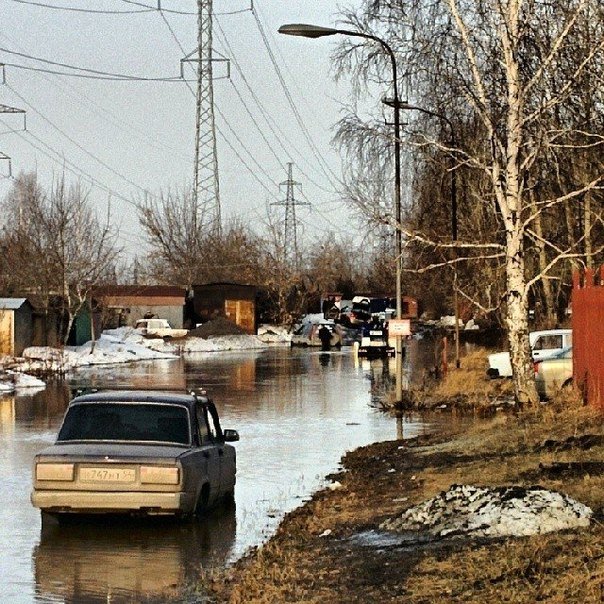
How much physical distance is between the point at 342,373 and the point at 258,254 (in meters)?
72.6

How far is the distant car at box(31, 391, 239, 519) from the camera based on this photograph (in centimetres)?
1284

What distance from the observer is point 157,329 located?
3457 inches

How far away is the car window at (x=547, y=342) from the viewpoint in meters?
33.7

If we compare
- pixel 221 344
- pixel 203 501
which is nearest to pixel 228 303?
pixel 221 344

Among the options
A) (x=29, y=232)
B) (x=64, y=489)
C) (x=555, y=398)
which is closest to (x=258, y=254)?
(x=29, y=232)

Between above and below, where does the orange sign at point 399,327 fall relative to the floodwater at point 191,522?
above

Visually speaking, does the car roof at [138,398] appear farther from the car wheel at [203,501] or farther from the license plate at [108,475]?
the license plate at [108,475]

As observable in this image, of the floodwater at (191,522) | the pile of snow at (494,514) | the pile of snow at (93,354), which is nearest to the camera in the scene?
the pile of snow at (494,514)

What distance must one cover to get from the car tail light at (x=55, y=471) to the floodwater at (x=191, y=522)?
22.3 inches

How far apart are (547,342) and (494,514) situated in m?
24.3

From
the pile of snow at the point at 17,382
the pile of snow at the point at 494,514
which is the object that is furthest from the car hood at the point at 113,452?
the pile of snow at the point at 17,382

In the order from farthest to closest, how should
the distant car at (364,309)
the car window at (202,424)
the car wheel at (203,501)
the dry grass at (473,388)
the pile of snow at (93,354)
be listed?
the distant car at (364,309) → the pile of snow at (93,354) → the dry grass at (473,388) → the car window at (202,424) → the car wheel at (203,501)

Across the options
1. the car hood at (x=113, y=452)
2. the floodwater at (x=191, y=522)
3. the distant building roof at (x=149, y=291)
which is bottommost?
the floodwater at (x=191, y=522)

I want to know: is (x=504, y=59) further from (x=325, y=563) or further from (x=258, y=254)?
(x=258, y=254)
